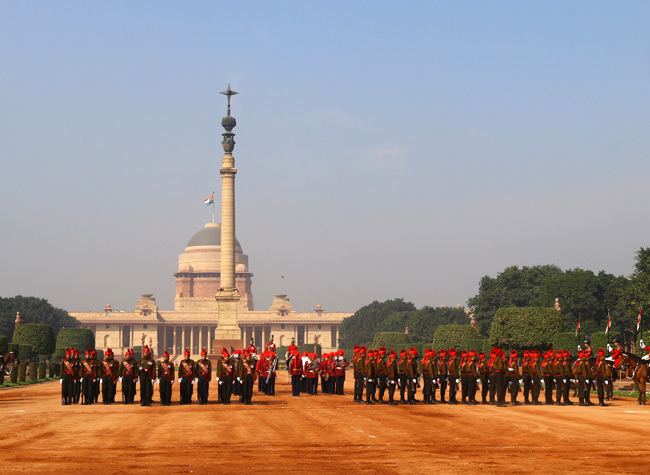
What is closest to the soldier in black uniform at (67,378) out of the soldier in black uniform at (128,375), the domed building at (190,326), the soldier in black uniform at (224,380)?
the soldier in black uniform at (128,375)

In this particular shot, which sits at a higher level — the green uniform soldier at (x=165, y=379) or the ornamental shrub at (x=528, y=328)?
the ornamental shrub at (x=528, y=328)

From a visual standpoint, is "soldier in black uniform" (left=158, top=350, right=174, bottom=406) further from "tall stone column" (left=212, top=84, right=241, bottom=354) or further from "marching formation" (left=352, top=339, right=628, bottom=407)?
"tall stone column" (left=212, top=84, right=241, bottom=354)

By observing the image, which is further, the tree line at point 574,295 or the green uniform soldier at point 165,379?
the tree line at point 574,295

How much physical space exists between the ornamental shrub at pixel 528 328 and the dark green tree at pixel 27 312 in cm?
8272

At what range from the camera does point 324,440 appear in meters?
20.1

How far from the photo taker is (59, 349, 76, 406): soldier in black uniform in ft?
107

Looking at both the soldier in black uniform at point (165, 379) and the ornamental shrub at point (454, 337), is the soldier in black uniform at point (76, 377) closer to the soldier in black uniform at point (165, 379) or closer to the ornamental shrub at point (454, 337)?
the soldier in black uniform at point (165, 379)

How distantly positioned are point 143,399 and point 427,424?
39.8 feet

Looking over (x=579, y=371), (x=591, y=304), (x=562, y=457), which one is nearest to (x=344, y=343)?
(x=591, y=304)

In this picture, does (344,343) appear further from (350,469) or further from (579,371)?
(350,469)

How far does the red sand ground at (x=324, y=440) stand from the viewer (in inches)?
637

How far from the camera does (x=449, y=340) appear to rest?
8175cm

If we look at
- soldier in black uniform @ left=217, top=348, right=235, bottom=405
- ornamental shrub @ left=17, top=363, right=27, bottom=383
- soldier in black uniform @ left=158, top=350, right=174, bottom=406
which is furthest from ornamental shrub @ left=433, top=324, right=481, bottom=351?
soldier in black uniform @ left=158, top=350, right=174, bottom=406

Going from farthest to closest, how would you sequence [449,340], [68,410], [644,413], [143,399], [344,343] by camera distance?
[344,343], [449,340], [143,399], [68,410], [644,413]
